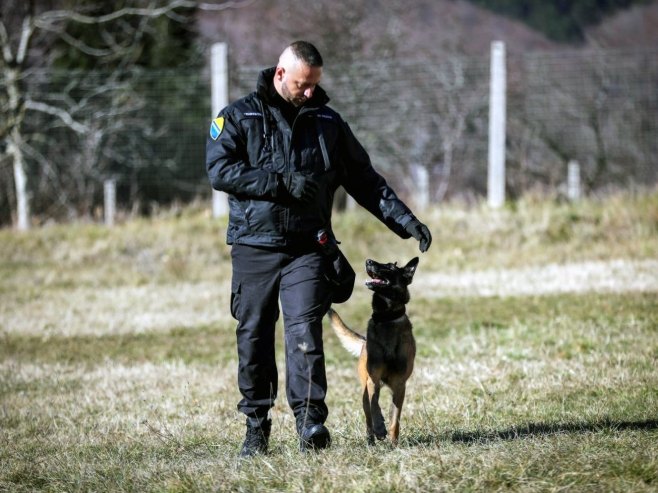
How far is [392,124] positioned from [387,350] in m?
15.7

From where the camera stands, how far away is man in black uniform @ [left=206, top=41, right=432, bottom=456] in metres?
5.31

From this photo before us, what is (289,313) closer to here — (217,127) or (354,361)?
(217,127)

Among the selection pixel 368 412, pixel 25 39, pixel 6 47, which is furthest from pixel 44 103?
pixel 368 412

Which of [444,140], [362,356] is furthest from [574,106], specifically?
[362,356]

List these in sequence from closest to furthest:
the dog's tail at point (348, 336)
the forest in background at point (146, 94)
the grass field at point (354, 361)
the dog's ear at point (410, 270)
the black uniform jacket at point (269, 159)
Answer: the grass field at point (354, 361) < the black uniform jacket at point (269, 159) < the dog's ear at point (410, 270) < the dog's tail at point (348, 336) < the forest in background at point (146, 94)

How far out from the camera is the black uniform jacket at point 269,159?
533cm

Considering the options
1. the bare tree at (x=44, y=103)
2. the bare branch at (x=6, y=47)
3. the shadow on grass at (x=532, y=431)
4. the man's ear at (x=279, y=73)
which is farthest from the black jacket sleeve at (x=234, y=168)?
the bare branch at (x=6, y=47)

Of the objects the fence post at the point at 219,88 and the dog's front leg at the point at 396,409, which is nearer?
the dog's front leg at the point at 396,409

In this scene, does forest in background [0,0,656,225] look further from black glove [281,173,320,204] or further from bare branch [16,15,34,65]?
black glove [281,173,320,204]

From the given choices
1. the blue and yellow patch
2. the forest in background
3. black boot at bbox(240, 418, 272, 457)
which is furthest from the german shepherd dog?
the forest in background

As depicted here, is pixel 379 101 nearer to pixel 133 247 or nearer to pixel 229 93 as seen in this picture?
pixel 229 93

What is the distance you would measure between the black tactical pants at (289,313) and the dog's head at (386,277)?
0.26 metres

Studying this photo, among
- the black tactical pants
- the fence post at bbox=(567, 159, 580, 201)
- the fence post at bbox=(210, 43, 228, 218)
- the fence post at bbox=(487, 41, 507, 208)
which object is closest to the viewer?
the black tactical pants

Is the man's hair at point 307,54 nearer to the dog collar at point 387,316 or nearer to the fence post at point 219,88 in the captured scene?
the dog collar at point 387,316
